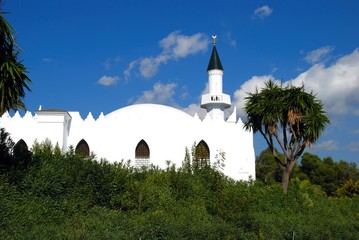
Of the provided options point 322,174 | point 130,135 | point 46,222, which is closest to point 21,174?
point 46,222

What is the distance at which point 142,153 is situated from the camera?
95.6 feet

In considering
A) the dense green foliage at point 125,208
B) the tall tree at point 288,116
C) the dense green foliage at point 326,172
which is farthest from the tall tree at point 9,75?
the dense green foliage at point 326,172

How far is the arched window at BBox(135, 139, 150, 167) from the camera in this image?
2895cm

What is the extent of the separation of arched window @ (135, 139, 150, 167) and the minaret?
5.83m

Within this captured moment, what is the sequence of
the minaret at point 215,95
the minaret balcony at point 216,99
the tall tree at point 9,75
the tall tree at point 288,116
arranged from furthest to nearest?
the minaret at point 215,95
the minaret balcony at point 216,99
the tall tree at point 288,116
the tall tree at point 9,75

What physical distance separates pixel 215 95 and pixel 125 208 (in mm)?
17159

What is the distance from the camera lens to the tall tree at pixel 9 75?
1174 centimetres

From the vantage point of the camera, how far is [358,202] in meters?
24.7

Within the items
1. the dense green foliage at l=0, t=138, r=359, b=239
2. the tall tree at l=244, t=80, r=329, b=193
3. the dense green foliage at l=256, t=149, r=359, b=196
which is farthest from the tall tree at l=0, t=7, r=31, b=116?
the dense green foliage at l=256, t=149, r=359, b=196

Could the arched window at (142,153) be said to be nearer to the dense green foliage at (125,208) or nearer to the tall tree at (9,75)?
the dense green foliage at (125,208)

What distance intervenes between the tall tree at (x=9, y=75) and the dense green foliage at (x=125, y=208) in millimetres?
2613

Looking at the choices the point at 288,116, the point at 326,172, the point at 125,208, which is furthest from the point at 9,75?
the point at 326,172

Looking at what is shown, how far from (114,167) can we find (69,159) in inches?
71.4

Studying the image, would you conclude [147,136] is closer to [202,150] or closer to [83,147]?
[202,150]
